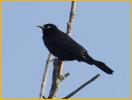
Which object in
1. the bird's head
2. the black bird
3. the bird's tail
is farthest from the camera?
the bird's head

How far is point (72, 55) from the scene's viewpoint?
5.79 m

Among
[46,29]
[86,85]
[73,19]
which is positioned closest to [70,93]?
[86,85]

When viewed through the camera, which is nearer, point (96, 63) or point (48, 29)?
point (96, 63)

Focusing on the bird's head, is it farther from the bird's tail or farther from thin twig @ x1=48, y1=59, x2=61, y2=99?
thin twig @ x1=48, y1=59, x2=61, y2=99

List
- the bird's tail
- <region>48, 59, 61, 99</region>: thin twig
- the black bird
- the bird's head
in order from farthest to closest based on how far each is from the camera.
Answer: the bird's head
the black bird
the bird's tail
<region>48, 59, 61, 99</region>: thin twig

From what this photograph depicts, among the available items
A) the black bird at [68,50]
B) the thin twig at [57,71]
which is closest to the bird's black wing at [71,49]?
the black bird at [68,50]

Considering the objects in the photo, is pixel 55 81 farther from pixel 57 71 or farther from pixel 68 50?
pixel 68 50

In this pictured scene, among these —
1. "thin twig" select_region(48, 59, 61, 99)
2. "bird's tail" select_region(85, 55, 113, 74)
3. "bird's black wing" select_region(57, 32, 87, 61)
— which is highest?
"thin twig" select_region(48, 59, 61, 99)

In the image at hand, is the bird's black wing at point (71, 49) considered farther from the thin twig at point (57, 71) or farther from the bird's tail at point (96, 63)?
the thin twig at point (57, 71)

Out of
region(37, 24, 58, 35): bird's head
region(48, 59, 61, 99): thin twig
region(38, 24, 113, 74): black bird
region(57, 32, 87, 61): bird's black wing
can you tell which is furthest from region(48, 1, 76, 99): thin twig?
region(37, 24, 58, 35): bird's head

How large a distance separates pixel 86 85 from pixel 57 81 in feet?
1.27

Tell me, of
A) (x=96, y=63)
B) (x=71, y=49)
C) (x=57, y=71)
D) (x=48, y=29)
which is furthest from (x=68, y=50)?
(x=57, y=71)

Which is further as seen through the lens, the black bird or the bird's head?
the bird's head

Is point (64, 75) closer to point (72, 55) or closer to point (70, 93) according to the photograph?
point (70, 93)
